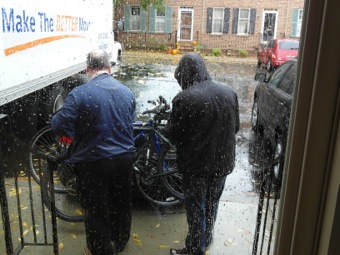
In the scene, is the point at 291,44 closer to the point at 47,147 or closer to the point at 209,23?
the point at 47,147

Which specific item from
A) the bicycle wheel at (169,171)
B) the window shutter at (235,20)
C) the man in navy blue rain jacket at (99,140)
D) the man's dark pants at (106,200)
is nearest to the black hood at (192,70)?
the man in navy blue rain jacket at (99,140)

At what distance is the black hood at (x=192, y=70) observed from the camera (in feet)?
7.73

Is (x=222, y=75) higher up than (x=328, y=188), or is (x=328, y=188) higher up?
(x=328, y=188)

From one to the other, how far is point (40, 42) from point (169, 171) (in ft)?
8.21

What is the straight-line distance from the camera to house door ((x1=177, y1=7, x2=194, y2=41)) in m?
6.68

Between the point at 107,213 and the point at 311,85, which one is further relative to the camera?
the point at 107,213

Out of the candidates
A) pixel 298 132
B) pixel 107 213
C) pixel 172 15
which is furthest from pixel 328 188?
pixel 172 15

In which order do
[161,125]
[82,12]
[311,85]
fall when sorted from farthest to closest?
[82,12] → [161,125] → [311,85]

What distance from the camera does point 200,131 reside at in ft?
7.80

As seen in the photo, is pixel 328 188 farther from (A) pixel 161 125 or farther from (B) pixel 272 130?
(B) pixel 272 130

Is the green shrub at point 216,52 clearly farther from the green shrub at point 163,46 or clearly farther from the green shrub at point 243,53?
the green shrub at point 163,46

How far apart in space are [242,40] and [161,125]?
5061mm

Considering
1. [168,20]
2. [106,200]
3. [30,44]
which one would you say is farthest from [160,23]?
[106,200]

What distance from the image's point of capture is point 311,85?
2.60ft
